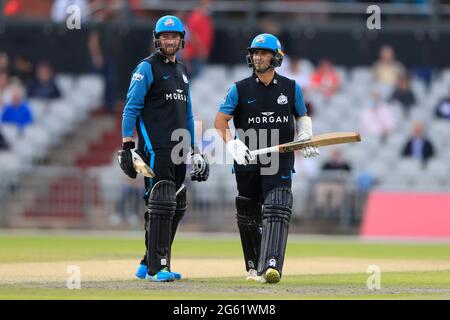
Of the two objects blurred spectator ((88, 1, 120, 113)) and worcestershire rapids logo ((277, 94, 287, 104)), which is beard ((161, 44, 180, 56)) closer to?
worcestershire rapids logo ((277, 94, 287, 104))

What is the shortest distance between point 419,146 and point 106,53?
297 inches

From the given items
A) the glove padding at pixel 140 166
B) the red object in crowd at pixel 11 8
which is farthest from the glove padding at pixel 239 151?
the red object in crowd at pixel 11 8

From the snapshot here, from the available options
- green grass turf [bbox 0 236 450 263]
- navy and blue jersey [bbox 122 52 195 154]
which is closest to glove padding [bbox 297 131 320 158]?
navy and blue jersey [bbox 122 52 195 154]

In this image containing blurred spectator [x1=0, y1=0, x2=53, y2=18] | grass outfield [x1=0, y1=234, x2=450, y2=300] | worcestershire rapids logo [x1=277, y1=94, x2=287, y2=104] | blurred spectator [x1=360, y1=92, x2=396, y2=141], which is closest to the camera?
grass outfield [x1=0, y1=234, x2=450, y2=300]

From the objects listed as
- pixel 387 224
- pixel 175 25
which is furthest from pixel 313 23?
pixel 175 25

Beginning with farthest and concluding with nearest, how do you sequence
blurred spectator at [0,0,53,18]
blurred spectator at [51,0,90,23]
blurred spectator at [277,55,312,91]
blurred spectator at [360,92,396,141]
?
blurred spectator at [0,0,53,18] < blurred spectator at [51,0,90,23] < blurred spectator at [277,55,312,91] < blurred spectator at [360,92,396,141]

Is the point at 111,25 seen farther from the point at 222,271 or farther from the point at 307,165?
the point at 222,271

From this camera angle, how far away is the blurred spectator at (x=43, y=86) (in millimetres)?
28578

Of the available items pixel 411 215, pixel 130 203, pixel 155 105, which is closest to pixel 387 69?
pixel 411 215

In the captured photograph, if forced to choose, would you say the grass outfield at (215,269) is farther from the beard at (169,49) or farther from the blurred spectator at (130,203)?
the beard at (169,49)

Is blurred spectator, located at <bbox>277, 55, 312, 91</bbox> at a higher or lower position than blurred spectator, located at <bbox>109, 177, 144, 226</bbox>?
higher

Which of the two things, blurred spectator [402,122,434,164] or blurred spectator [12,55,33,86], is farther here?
blurred spectator [12,55,33,86]

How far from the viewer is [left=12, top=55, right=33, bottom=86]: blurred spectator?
2884cm

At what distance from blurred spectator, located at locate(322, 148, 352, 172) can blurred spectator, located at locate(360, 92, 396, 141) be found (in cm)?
194
